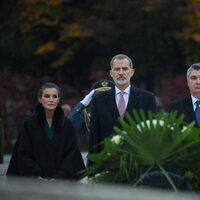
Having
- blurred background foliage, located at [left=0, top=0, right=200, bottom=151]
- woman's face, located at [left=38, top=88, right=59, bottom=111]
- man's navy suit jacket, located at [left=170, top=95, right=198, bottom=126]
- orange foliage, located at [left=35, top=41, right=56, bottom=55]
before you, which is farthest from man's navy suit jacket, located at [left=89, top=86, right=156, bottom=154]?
orange foliage, located at [left=35, top=41, right=56, bottom=55]

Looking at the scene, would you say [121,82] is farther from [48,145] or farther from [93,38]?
[93,38]

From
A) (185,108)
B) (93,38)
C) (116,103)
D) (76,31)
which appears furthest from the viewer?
(93,38)

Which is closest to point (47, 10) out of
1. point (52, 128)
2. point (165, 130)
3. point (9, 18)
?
point (9, 18)

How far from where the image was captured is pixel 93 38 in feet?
118

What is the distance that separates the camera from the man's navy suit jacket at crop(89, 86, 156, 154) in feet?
30.0

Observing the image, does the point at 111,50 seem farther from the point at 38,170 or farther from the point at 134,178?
the point at 134,178

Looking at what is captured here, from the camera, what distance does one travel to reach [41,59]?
37.1 m

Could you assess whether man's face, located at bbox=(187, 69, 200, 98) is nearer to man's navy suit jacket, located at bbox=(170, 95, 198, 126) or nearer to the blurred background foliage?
man's navy suit jacket, located at bbox=(170, 95, 198, 126)

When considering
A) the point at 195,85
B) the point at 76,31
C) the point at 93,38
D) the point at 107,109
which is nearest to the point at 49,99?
the point at 107,109

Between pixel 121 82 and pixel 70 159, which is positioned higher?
pixel 121 82

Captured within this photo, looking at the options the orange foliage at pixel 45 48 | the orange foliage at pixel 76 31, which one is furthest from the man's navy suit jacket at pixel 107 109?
the orange foliage at pixel 45 48

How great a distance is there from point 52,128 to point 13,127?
21.4 m

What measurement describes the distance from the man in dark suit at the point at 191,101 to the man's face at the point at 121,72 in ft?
1.59

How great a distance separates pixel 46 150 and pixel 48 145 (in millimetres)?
49
